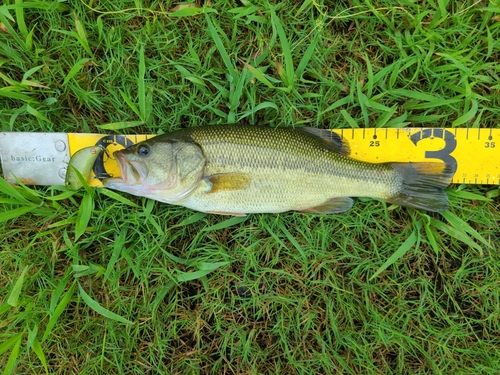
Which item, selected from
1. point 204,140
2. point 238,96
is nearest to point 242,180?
point 204,140

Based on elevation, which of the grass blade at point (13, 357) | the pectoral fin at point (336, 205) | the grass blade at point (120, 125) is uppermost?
the grass blade at point (120, 125)

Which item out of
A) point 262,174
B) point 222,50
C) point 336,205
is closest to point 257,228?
point 262,174

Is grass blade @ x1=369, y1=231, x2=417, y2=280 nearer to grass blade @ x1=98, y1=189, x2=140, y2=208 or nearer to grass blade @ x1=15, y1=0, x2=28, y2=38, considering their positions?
grass blade @ x1=98, y1=189, x2=140, y2=208

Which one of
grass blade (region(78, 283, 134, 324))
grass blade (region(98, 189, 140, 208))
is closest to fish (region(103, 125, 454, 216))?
grass blade (region(98, 189, 140, 208))

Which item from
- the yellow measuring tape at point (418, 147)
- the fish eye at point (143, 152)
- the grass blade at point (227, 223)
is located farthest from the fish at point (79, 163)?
the grass blade at point (227, 223)

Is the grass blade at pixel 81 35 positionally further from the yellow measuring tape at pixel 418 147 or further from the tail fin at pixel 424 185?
the tail fin at pixel 424 185

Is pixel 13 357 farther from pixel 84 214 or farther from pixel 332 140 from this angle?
pixel 332 140
